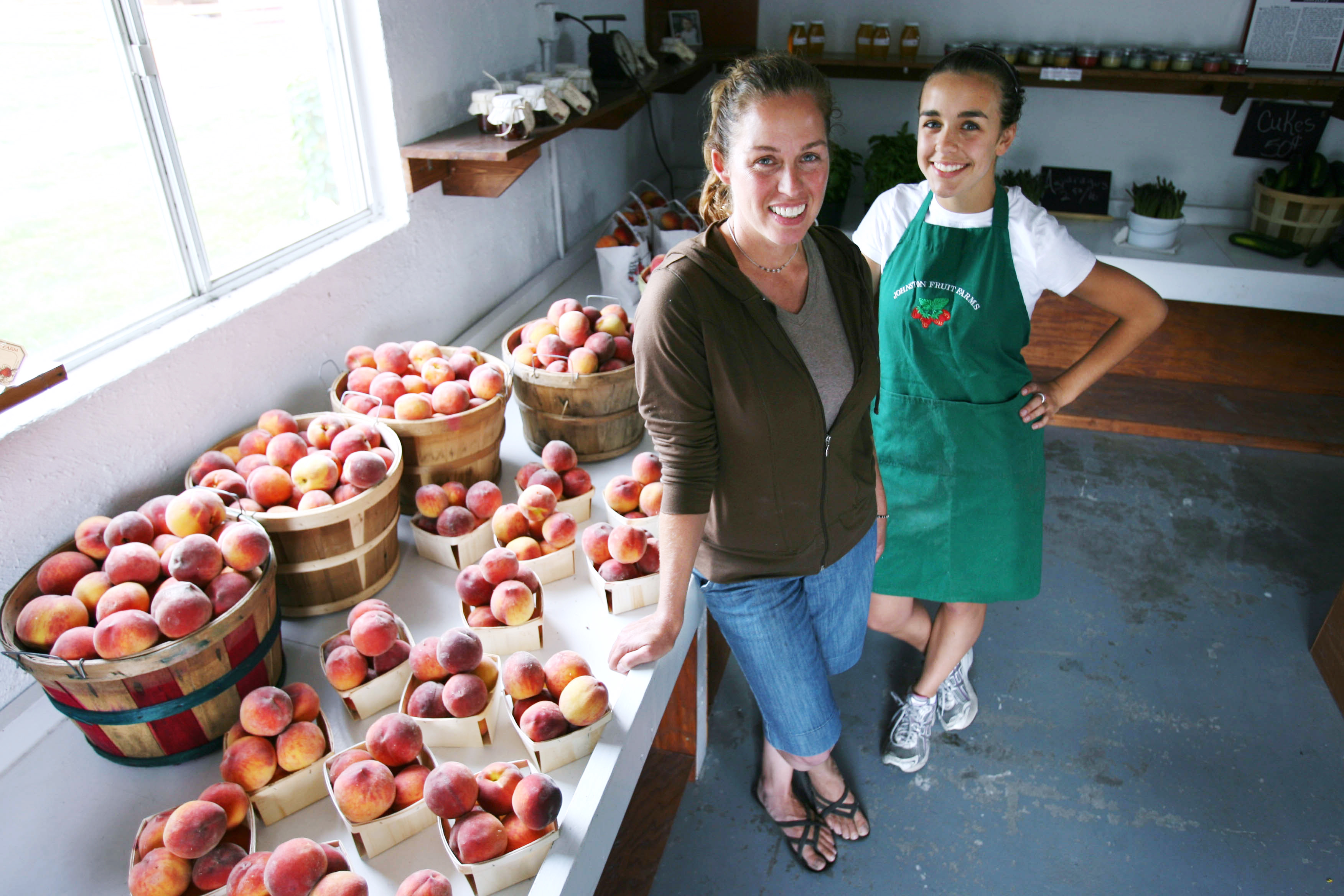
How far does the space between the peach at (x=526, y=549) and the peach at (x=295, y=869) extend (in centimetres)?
65

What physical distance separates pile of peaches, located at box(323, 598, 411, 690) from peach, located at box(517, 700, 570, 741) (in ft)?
0.76

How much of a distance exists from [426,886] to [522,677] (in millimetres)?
325

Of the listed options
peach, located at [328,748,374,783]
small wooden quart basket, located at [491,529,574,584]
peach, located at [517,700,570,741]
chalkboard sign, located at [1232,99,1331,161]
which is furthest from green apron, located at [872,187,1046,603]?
chalkboard sign, located at [1232,99,1331,161]

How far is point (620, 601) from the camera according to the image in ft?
5.00

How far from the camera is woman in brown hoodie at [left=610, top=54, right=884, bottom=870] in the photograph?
1.19 m

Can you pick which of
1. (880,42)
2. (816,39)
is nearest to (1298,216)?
(880,42)

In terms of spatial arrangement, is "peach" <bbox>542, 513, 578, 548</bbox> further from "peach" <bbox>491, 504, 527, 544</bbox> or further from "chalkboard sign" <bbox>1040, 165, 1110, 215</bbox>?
"chalkboard sign" <bbox>1040, 165, 1110, 215</bbox>

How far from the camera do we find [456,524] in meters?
1.60

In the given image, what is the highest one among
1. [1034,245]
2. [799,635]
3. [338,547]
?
[1034,245]

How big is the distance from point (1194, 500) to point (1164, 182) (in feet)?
4.92

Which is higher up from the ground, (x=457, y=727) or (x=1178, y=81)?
(x=1178, y=81)

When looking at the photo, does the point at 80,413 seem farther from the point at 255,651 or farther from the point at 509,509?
the point at 509,509

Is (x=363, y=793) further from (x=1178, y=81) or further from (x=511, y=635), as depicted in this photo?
(x=1178, y=81)

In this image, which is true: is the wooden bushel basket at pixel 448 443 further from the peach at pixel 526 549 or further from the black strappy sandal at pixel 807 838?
the black strappy sandal at pixel 807 838
